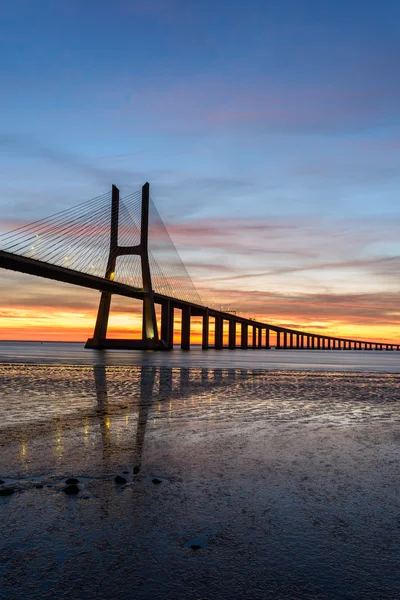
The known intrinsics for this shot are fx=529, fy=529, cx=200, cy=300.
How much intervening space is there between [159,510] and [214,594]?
1715mm

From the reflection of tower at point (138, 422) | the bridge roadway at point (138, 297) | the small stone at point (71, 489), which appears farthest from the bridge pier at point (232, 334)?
the small stone at point (71, 489)

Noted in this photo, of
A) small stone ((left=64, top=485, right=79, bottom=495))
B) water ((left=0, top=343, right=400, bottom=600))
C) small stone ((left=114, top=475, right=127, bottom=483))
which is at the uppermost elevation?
small stone ((left=64, top=485, right=79, bottom=495))

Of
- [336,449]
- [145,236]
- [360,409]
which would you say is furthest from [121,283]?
[336,449]

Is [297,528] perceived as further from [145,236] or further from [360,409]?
[145,236]

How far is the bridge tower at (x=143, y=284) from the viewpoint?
244 feet

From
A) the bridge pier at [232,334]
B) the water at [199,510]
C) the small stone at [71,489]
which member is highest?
the bridge pier at [232,334]

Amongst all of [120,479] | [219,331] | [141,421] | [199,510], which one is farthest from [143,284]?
[199,510]

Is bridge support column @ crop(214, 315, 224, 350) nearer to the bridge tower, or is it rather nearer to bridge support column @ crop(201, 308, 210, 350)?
bridge support column @ crop(201, 308, 210, 350)

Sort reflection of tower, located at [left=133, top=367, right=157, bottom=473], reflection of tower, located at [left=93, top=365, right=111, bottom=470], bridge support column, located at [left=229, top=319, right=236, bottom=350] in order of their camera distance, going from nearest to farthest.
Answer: reflection of tower, located at [left=133, top=367, right=157, bottom=473], reflection of tower, located at [left=93, top=365, right=111, bottom=470], bridge support column, located at [left=229, top=319, right=236, bottom=350]

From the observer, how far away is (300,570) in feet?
12.0

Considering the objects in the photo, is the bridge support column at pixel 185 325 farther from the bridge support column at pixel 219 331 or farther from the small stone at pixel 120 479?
the small stone at pixel 120 479

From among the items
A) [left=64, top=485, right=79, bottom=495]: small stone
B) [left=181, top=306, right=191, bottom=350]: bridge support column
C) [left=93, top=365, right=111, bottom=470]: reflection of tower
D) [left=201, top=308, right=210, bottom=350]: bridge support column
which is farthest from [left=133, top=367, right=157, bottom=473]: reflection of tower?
[left=201, top=308, right=210, bottom=350]: bridge support column

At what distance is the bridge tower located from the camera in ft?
244

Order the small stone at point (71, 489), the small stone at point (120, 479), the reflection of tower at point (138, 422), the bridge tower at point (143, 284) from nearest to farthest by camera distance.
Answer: the small stone at point (71, 489) < the small stone at point (120, 479) < the reflection of tower at point (138, 422) < the bridge tower at point (143, 284)
